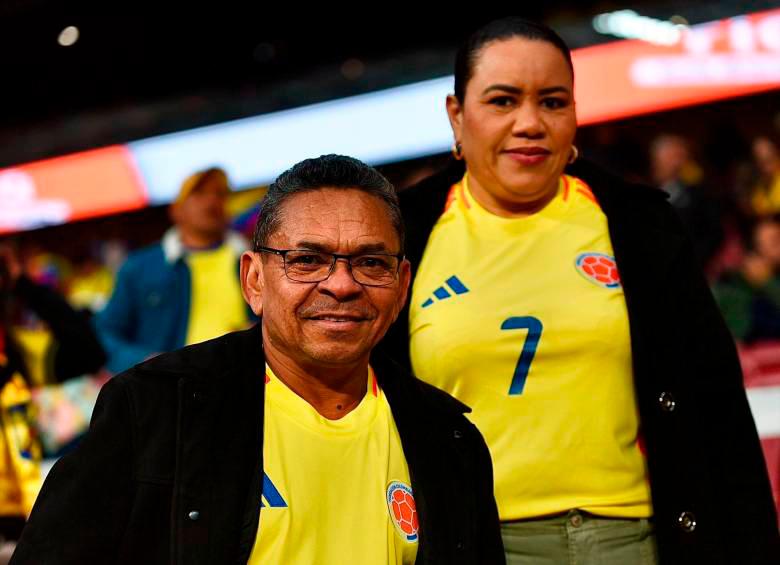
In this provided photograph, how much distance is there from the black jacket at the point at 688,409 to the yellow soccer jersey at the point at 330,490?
2.08 ft

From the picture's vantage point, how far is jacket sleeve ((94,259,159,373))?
620 centimetres

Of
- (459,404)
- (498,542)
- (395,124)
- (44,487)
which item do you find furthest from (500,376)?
(395,124)

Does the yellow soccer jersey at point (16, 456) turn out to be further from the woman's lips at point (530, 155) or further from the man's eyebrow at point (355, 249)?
the man's eyebrow at point (355, 249)

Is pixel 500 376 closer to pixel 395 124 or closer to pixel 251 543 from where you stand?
pixel 251 543

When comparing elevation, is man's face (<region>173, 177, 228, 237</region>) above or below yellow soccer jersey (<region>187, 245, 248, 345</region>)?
above

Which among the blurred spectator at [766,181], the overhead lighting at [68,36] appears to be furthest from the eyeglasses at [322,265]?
the overhead lighting at [68,36]

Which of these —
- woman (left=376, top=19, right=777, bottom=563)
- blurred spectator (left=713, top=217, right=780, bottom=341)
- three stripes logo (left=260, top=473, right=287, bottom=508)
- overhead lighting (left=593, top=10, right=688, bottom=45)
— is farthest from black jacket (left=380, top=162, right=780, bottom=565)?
overhead lighting (left=593, top=10, right=688, bottom=45)

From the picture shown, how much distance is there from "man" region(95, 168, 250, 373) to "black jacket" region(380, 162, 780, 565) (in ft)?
11.1

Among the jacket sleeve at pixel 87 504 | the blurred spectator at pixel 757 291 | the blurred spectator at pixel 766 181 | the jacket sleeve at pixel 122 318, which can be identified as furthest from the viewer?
the blurred spectator at pixel 766 181

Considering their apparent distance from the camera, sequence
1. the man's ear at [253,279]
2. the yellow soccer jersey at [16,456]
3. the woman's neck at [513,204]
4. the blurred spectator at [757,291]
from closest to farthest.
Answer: the man's ear at [253,279] → the woman's neck at [513,204] → the yellow soccer jersey at [16,456] → the blurred spectator at [757,291]

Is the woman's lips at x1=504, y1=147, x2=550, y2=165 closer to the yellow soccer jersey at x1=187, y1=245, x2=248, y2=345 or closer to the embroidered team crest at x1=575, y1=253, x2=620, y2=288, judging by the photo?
the embroidered team crest at x1=575, y1=253, x2=620, y2=288

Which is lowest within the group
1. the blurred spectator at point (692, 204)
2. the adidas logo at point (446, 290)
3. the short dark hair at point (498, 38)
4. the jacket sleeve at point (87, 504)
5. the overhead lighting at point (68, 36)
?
the jacket sleeve at point (87, 504)

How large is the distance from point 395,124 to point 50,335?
6897 millimetres

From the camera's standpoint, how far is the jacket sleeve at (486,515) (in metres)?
2.46
